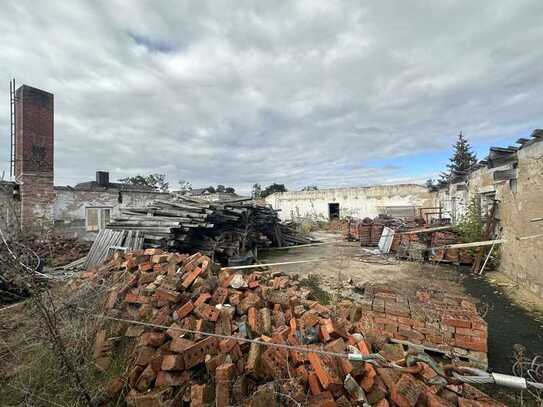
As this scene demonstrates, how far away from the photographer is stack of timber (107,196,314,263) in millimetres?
7621

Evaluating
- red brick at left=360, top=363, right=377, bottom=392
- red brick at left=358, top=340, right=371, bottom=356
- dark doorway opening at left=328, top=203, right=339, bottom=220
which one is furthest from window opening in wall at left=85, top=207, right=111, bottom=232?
dark doorway opening at left=328, top=203, right=339, bottom=220

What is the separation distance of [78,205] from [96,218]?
0.95m

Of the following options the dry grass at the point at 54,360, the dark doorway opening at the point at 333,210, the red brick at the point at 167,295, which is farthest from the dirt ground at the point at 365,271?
the dark doorway opening at the point at 333,210

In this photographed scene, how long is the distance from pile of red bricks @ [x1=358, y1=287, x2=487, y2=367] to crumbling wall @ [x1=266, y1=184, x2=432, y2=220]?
17055mm

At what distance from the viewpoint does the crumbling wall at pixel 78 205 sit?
10.1 m

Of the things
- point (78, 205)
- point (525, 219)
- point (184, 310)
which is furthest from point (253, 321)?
point (78, 205)

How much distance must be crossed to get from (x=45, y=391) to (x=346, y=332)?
325 cm

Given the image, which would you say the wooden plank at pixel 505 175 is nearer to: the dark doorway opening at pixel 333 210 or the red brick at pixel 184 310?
the red brick at pixel 184 310

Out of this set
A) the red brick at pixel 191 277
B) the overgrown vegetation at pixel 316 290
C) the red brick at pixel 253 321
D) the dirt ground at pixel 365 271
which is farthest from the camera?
the dirt ground at pixel 365 271

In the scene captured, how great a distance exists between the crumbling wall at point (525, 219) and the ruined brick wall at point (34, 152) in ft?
46.2

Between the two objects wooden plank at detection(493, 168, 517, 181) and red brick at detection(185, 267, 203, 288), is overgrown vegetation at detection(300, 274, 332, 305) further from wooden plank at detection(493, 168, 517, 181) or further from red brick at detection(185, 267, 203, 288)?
wooden plank at detection(493, 168, 517, 181)

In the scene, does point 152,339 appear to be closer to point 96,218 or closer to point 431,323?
point 431,323

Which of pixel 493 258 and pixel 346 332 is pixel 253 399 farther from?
pixel 493 258

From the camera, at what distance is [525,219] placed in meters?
6.10
